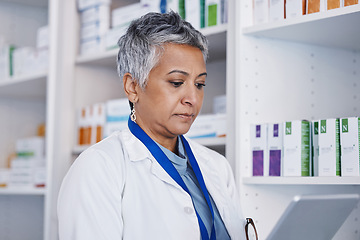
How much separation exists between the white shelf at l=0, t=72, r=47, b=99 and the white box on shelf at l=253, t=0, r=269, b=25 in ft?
4.04

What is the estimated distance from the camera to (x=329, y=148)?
1627mm

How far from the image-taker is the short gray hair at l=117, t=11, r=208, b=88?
1467mm

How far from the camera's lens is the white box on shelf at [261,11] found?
6.01 feet

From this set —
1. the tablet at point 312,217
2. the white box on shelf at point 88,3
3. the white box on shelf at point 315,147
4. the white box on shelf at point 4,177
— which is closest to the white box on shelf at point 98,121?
the white box on shelf at point 88,3

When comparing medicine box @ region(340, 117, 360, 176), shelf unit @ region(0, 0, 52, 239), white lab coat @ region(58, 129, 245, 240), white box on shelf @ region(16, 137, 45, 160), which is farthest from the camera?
shelf unit @ region(0, 0, 52, 239)

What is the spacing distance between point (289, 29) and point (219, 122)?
0.46 meters

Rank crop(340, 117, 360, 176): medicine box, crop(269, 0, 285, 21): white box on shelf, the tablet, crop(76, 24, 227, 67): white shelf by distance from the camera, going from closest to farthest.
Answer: the tablet < crop(340, 117, 360, 176): medicine box < crop(269, 0, 285, 21): white box on shelf < crop(76, 24, 227, 67): white shelf

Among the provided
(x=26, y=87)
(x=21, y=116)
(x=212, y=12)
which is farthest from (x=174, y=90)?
(x=21, y=116)

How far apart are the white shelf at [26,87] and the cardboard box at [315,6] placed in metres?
1.43

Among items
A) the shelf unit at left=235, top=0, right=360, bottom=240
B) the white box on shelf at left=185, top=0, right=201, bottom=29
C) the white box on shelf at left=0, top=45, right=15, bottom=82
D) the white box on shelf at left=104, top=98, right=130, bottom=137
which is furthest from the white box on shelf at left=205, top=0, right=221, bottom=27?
the white box on shelf at left=0, top=45, right=15, bottom=82

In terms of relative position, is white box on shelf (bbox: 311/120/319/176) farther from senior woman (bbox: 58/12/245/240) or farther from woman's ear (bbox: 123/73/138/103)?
woman's ear (bbox: 123/73/138/103)

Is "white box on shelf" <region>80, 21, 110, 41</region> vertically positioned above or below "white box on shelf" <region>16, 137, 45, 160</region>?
above

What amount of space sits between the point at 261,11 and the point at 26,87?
1.63 meters

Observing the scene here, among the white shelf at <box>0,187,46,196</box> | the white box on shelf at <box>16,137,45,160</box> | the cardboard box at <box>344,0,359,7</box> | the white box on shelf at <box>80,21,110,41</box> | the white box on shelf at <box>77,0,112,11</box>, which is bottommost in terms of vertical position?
the white shelf at <box>0,187,46,196</box>
